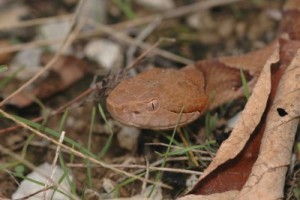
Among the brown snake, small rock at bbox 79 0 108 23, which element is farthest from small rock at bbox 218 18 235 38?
small rock at bbox 79 0 108 23

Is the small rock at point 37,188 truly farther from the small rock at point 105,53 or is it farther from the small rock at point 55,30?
the small rock at point 55,30

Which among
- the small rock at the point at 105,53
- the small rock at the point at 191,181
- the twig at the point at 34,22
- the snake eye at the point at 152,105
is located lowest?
the small rock at the point at 191,181

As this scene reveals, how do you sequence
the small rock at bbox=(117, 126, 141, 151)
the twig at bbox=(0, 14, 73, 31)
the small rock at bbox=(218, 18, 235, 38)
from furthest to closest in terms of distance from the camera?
the small rock at bbox=(218, 18, 235, 38) < the twig at bbox=(0, 14, 73, 31) < the small rock at bbox=(117, 126, 141, 151)

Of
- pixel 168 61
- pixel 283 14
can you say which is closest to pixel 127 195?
pixel 168 61

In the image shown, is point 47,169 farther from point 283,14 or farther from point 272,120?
point 283,14

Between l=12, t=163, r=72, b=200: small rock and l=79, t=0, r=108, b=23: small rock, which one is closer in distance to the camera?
l=12, t=163, r=72, b=200: small rock

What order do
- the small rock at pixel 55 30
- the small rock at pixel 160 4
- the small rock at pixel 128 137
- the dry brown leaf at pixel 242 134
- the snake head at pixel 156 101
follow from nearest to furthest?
the dry brown leaf at pixel 242 134, the snake head at pixel 156 101, the small rock at pixel 128 137, the small rock at pixel 55 30, the small rock at pixel 160 4

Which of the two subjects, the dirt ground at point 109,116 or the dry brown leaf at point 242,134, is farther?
the dirt ground at point 109,116

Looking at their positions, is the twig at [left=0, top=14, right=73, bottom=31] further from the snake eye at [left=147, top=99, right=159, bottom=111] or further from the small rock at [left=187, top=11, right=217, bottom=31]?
the snake eye at [left=147, top=99, right=159, bottom=111]

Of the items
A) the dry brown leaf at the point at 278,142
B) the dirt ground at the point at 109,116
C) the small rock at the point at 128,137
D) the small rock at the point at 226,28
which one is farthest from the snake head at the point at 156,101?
the small rock at the point at 226,28
